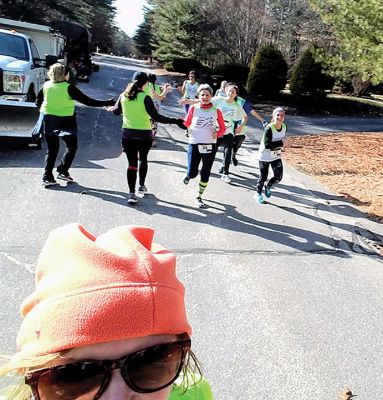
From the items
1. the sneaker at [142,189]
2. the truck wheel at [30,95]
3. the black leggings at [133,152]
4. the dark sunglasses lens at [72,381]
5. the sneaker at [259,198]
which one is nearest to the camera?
the dark sunglasses lens at [72,381]

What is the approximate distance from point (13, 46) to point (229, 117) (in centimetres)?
582

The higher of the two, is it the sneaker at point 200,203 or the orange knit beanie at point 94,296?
the orange knit beanie at point 94,296

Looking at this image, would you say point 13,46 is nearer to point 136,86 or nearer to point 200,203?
point 136,86

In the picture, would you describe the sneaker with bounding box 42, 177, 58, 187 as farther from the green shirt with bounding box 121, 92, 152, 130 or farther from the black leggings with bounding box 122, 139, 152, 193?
the green shirt with bounding box 121, 92, 152, 130

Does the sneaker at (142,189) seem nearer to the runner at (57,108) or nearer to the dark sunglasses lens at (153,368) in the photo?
the runner at (57,108)

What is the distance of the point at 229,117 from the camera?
755 centimetres

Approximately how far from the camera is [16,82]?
343 inches

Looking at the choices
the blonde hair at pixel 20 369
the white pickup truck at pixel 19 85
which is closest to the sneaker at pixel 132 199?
the white pickup truck at pixel 19 85

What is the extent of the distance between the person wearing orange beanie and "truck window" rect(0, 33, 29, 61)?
986 centimetres

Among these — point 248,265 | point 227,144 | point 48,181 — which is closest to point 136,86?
point 48,181

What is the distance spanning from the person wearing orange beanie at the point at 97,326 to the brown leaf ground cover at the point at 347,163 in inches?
250

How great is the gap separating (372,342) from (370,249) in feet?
7.29

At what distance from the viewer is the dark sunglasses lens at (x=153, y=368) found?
1.06 m

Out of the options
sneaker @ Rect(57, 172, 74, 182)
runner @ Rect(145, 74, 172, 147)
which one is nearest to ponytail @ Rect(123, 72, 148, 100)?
runner @ Rect(145, 74, 172, 147)
